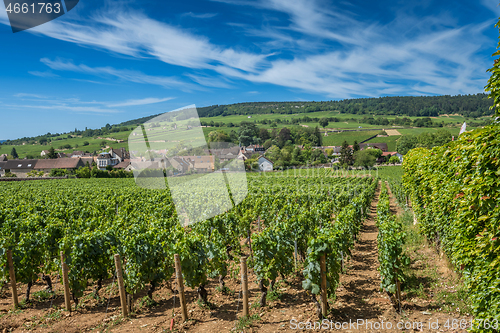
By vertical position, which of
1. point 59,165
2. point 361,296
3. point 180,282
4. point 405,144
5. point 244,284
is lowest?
point 361,296

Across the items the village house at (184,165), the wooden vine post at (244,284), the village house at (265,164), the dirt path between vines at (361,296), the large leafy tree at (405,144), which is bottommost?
the dirt path between vines at (361,296)

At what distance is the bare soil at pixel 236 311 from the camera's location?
19.5 feet

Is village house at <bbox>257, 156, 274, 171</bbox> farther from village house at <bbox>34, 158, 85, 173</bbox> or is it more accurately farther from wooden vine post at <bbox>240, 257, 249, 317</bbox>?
wooden vine post at <bbox>240, 257, 249, 317</bbox>

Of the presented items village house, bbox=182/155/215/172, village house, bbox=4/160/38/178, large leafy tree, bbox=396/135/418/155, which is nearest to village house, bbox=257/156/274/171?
village house, bbox=182/155/215/172

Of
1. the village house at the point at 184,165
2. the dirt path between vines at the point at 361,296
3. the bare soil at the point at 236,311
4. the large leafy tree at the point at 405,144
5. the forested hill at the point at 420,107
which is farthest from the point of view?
the forested hill at the point at 420,107

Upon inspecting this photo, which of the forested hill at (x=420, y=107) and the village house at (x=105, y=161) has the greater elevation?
the forested hill at (x=420, y=107)

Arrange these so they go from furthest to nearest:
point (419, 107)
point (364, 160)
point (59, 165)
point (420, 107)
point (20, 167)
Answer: point (419, 107) → point (420, 107) → point (20, 167) → point (364, 160) → point (59, 165)

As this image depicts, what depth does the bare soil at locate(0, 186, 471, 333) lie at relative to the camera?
5.93 meters

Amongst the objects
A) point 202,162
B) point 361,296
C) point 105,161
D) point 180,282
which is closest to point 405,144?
point 105,161

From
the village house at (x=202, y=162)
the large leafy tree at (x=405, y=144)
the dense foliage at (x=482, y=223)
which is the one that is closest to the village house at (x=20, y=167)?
the village house at (x=202, y=162)

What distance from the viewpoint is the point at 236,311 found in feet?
21.8

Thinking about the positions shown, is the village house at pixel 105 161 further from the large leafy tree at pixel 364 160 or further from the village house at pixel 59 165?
the large leafy tree at pixel 364 160

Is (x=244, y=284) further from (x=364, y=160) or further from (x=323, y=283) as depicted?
(x=364, y=160)

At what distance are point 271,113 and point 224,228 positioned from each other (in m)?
187
